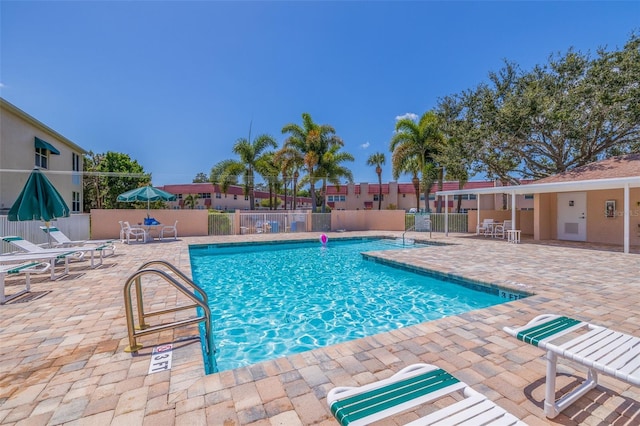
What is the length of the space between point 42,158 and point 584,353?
21331 millimetres

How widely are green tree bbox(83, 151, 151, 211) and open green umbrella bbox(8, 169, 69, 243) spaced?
60.5 feet

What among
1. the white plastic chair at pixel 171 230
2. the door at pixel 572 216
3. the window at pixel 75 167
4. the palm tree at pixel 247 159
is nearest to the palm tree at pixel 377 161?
the palm tree at pixel 247 159

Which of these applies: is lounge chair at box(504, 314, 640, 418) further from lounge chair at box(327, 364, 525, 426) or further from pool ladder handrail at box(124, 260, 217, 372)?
pool ladder handrail at box(124, 260, 217, 372)

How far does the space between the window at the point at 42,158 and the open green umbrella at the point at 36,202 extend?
10.7m

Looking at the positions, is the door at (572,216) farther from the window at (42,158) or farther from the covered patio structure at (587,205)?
the window at (42,158)

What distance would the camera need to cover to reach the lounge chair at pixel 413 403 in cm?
137

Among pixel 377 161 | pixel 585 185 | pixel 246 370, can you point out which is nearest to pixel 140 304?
pixel 246 370

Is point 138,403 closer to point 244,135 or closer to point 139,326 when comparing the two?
point 139,326

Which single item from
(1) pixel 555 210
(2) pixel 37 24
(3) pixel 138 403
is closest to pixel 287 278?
(3) pixel 138 403

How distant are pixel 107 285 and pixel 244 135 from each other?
21.4m

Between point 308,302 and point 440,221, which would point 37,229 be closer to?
point 308,302

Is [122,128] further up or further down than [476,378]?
further up

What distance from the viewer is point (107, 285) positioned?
5676mm

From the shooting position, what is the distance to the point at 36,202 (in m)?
6.82
